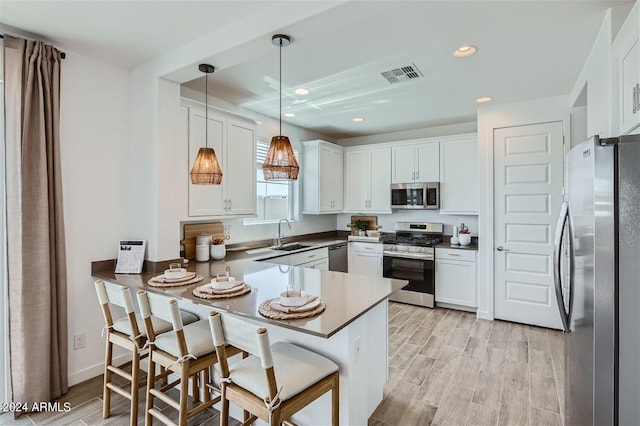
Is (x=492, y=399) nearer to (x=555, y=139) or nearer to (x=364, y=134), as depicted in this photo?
(x=555, y=139)

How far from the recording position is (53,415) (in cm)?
221

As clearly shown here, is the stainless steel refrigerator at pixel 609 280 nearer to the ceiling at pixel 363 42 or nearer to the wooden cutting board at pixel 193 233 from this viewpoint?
the ceiling at pixel 363 42

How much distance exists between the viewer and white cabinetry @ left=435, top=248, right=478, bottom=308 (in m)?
4.25

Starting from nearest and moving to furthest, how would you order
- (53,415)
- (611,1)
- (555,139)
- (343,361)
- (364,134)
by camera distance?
(343,361) < (611,1) < (53,415) < (555,139) < (364,134)

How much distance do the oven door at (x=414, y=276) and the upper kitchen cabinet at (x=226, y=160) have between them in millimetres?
2242

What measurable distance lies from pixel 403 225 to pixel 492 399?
312 cm

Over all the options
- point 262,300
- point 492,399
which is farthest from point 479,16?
point 492,399

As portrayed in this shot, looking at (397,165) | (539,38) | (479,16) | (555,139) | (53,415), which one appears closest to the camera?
(479,16)

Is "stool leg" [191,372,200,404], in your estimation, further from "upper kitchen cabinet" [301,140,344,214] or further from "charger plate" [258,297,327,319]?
"upper kitchen cabinet" [301,140,344,214]

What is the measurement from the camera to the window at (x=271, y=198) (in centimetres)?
441

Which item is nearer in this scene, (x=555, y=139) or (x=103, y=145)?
(x=103, y=145)

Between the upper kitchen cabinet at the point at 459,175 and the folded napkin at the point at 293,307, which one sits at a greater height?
the upper kitchen cabinet at the point at 459,175

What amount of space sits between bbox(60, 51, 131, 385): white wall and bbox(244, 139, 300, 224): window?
1.63 meters

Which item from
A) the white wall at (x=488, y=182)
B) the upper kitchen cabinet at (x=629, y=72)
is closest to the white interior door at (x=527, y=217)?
the white wall at (x=488, y=182)
